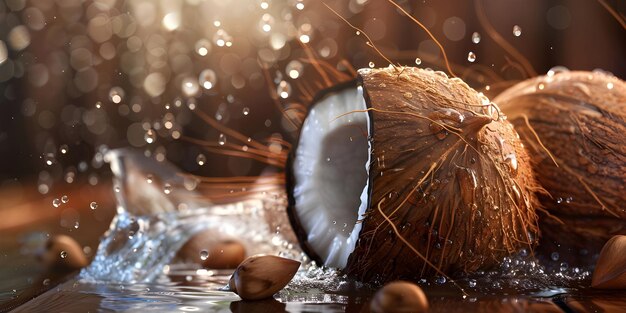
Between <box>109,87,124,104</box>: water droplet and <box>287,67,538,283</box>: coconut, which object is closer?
<box>287,67,538,283</box>: coconut

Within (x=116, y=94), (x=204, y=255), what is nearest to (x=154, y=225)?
(x=204, y=255)

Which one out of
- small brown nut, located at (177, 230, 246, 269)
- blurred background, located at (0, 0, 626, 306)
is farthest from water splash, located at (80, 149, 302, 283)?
blurred background, located at (0, 0, 626, 306)

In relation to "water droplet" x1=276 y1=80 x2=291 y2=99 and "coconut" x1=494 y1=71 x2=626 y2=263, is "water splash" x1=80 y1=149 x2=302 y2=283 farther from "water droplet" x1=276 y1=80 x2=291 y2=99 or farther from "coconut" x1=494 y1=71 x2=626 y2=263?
"coconut" x1=494 y1=71 x2=626 y2=263

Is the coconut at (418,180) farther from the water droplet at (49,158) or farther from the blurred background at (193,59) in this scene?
the water droplet at (49,158)

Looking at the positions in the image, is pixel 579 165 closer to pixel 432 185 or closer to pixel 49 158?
→ pixel 432 185

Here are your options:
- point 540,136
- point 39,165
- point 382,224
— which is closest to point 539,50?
point 540,136
